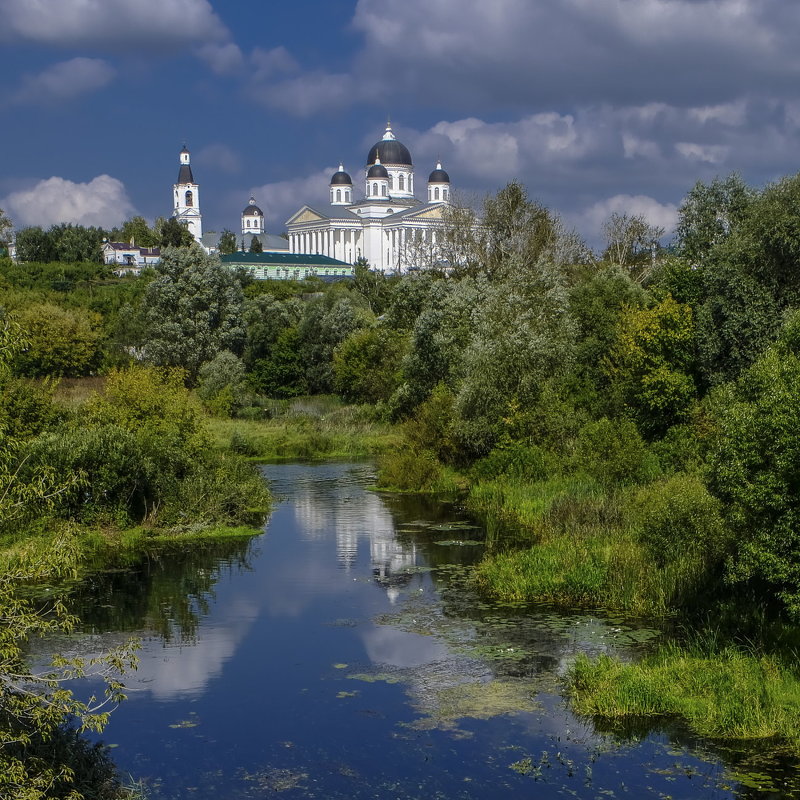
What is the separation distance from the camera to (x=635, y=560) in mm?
18250

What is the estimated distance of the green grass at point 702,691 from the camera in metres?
12.6

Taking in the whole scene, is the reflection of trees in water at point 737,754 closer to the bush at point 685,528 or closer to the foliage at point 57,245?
the bush at point 685,528

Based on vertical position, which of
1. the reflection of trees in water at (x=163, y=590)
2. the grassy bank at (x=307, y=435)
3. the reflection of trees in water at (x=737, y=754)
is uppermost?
the grassy bank at (x=307, y=435)

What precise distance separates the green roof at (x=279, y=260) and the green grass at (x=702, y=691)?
111 meters

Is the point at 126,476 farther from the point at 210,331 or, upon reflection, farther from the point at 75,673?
the point at 210,331

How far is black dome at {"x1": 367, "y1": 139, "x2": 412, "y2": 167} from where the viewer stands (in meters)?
157

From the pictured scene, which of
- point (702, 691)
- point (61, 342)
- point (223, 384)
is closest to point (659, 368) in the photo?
point (702, 691)

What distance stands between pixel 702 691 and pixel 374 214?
464ft

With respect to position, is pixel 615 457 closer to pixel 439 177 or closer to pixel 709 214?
pixel 709 214

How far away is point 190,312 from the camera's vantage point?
5853 cm

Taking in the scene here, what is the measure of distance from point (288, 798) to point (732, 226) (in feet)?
113

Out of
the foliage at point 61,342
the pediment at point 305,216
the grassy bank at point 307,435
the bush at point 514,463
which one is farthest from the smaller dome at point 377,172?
the bush at point 514,463

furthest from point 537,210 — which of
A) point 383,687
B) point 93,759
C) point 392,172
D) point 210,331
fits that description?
point 392,172

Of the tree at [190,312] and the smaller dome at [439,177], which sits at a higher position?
the smaller dome at [439,177]
